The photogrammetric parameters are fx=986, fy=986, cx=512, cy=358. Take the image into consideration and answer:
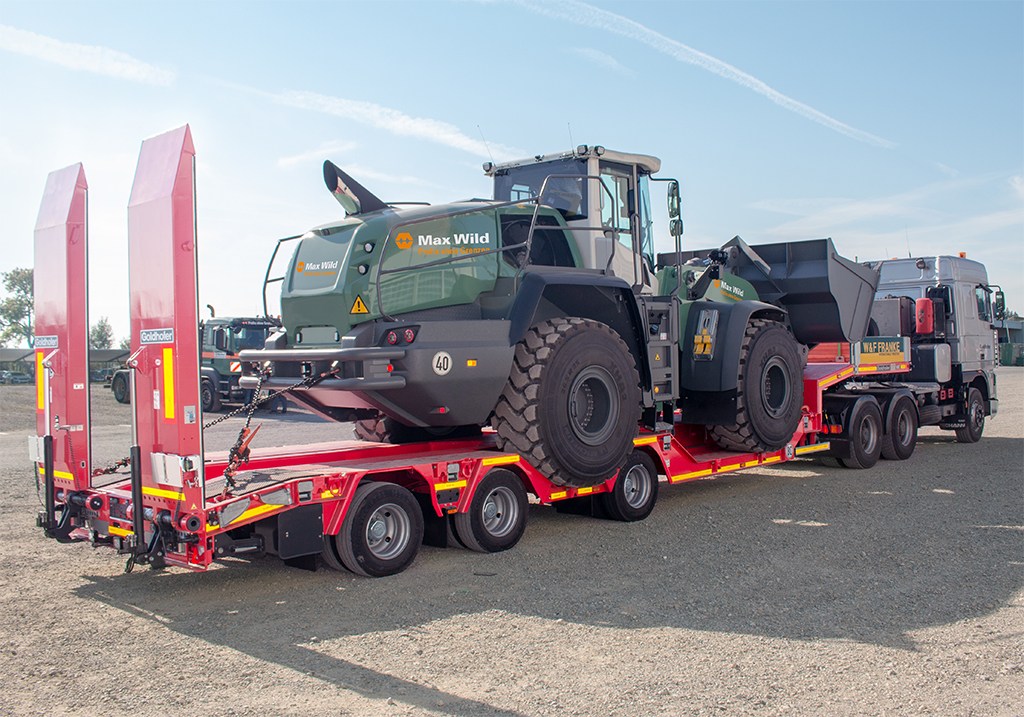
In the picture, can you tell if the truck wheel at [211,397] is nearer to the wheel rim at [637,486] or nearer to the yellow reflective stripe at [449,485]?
the wheel rim at [637,486]

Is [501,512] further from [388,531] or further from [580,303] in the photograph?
[580,303]

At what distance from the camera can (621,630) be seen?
5898 millimetres

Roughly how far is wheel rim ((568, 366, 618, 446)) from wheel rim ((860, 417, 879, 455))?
5.92 m

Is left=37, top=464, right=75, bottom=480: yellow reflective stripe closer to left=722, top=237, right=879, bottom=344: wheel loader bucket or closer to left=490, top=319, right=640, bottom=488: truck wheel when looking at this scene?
left=490, top=319, right=640, bottom=488: truck wheel

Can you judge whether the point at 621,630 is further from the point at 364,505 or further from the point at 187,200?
the point at 187,200

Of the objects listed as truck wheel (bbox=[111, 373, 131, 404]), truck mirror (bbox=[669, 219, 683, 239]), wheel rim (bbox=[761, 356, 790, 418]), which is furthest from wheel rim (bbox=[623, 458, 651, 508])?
truck wheel (bbox=[111, 373, 131, 404])

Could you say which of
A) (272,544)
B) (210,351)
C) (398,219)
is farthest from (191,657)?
(210,351)

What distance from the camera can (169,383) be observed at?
6.37 m

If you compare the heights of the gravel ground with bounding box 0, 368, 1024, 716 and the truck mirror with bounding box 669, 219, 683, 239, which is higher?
the truck mirror with bounding box 669, 219, 683, 239

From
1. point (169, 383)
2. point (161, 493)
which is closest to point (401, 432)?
point (161, 493)

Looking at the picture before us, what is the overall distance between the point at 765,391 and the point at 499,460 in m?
4.15

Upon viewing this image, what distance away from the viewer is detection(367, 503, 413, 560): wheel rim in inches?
287

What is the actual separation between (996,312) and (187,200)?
51.5ft

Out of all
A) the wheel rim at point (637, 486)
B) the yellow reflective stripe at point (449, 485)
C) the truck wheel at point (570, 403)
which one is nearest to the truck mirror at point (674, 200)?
the truck wheel at point (570, 403)
